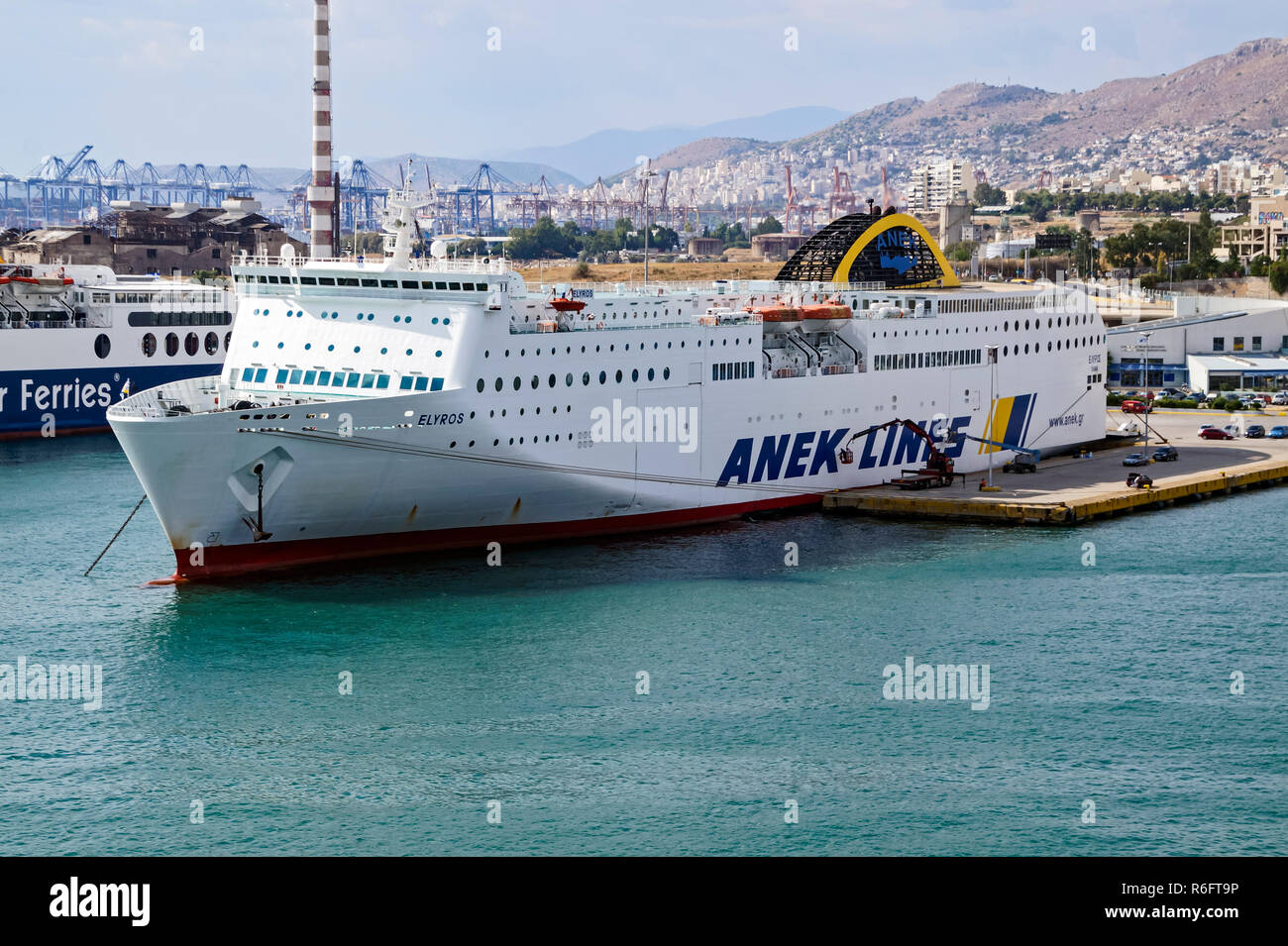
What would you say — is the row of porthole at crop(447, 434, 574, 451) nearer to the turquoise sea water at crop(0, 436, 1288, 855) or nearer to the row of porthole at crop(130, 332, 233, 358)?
the turquoise sea water at crop(0, 436, 1288, 855)

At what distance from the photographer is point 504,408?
3058cm

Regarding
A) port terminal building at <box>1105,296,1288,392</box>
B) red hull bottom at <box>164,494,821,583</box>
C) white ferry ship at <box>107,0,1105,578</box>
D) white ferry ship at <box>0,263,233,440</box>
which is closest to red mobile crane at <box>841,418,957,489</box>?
white ferry ship at <box>107,0,1105,578</box>

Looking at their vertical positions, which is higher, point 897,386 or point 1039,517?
point 897,386

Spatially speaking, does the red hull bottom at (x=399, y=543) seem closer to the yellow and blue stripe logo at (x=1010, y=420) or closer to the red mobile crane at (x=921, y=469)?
the red mobile crane at (x=921, y=469)

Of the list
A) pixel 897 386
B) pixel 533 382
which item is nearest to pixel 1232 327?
pixel 897 386

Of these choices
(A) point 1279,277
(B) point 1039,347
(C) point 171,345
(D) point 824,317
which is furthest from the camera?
(A) point 1279,277

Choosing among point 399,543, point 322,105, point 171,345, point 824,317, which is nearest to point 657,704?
point 399,543

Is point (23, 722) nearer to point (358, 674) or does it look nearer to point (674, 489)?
point (358, 674)

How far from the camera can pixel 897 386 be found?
4003 cm

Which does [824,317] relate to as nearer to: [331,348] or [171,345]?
[331,348]

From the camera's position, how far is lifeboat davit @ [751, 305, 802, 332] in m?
37.2

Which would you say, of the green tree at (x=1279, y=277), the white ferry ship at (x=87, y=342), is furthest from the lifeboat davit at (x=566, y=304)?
the green tree at (x=1279, y=277)

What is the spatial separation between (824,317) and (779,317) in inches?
54.3

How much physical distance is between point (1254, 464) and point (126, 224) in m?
90.0
